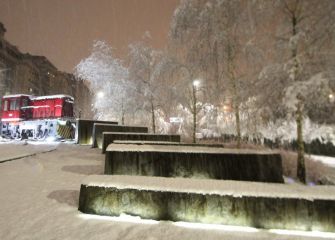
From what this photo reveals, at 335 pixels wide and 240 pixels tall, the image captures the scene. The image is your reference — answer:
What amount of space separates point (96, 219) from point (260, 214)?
8.56ft

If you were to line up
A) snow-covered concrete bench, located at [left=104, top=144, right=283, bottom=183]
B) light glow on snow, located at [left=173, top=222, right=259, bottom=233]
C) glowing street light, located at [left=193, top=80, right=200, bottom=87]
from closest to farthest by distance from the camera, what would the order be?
light glow on snow, located at [left=173, top=222, right=259, bottom=233], snow-covered concrete bench, located at [left=104, top=144, right=283, bottom=183], glowing street light, located at [left=193, top=80, right=200, bottom=87]

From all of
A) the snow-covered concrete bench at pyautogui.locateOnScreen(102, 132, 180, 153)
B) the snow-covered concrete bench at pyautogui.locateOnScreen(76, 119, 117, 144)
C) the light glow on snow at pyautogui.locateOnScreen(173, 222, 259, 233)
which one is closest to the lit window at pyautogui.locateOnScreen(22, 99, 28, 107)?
the snow-covered concrete bench at pyautogui.locateOnScreen(76, 119, 117, 144)

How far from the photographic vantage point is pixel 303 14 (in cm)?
913

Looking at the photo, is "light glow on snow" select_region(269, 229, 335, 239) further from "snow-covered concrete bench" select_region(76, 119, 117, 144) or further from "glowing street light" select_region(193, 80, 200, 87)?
"snow-covered concrete bench" select_region(76, 119, 117, 144)

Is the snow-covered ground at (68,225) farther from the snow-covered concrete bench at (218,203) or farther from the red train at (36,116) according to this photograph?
the red train at (36,116)

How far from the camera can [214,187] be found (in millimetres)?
4645

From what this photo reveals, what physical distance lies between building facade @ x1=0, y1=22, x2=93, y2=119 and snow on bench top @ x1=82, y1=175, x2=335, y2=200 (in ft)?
97.9

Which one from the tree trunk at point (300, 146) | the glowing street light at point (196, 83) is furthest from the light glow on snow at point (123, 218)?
the glowing street light at point (196, 83)

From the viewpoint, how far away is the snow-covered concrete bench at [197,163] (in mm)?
6469

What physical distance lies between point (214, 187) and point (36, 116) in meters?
21.1

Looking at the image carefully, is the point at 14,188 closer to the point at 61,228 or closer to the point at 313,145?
the point at 61,228

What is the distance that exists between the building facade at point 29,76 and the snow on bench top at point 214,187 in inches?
1175

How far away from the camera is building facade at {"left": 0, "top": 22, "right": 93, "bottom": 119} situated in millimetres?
45469

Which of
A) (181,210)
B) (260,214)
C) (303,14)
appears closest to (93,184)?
(181,210)
